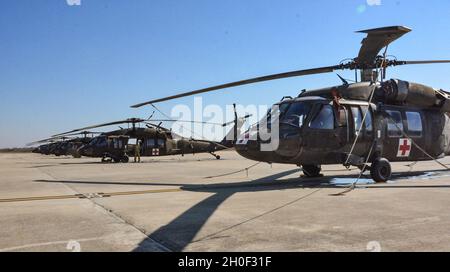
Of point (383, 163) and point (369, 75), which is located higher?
point (369, 75)

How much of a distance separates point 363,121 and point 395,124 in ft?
5.85

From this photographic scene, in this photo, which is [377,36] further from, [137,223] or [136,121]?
[136,121]

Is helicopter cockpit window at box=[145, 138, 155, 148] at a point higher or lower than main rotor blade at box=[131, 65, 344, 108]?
lower

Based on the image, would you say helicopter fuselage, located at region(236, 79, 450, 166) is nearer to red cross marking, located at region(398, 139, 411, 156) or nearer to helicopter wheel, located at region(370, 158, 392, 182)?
red cross marking, located at region(398, 139, 411, 156)

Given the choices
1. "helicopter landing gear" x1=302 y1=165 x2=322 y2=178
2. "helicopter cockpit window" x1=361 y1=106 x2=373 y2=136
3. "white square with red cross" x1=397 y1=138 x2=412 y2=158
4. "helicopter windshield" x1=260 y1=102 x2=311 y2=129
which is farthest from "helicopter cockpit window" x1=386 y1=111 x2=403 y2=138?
"helicopter windshield" x1=260 y1=102 x2=311 y2=129

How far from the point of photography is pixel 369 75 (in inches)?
455

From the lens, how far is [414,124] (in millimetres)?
12352

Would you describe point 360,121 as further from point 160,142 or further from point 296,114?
point 160,142

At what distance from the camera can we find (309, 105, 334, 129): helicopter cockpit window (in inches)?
412

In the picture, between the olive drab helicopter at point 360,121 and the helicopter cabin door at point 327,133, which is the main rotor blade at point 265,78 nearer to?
the olive drab helicopter at point 360,121

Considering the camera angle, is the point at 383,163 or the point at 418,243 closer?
the point at 418,243
